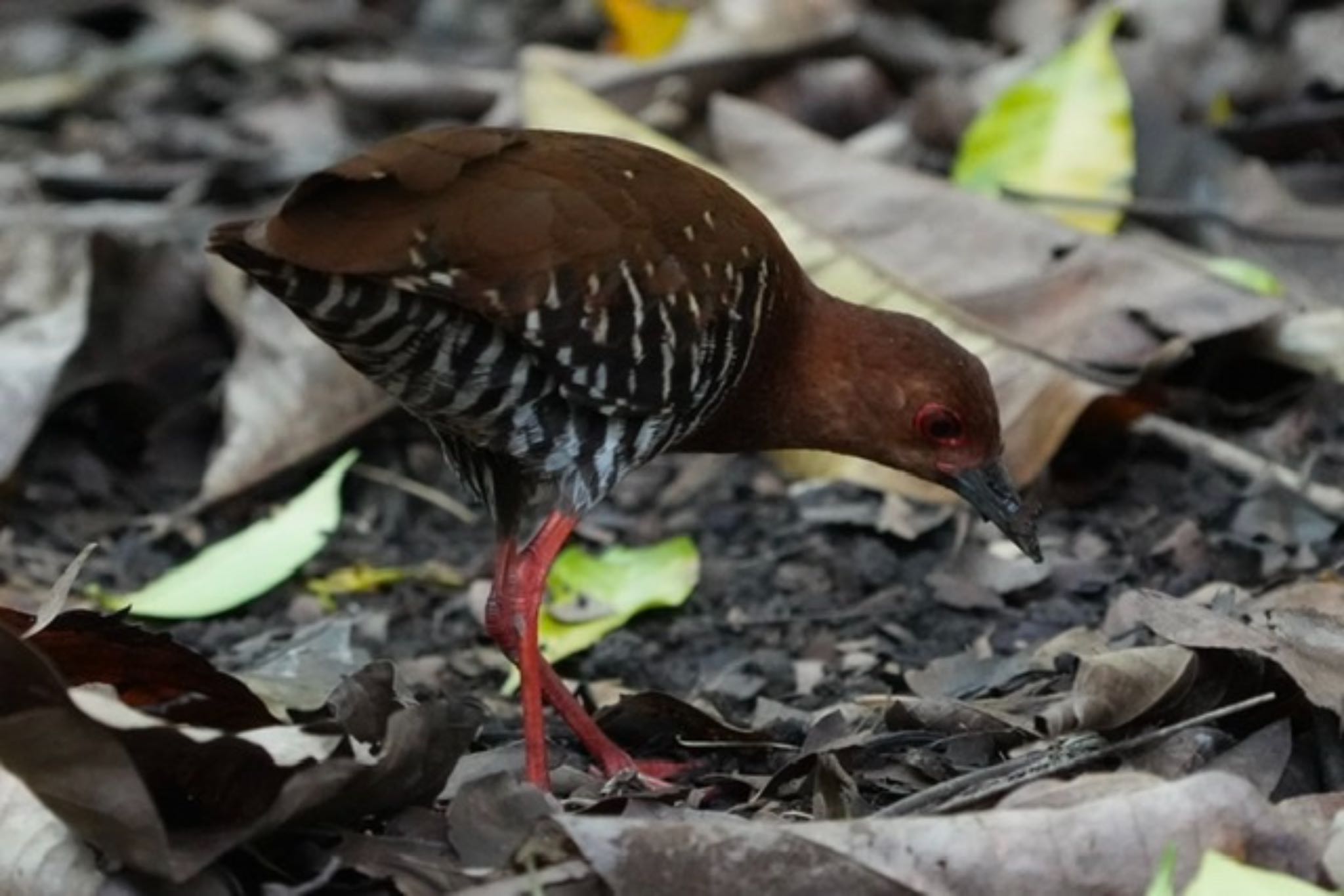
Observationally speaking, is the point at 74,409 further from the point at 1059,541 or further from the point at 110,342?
the point at 1059,541

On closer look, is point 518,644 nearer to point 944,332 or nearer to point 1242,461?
point 944,332

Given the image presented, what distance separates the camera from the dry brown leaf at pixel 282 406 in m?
6.08

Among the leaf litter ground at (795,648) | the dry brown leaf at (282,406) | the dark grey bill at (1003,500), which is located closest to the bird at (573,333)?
the dark grey bill at (1003,500)

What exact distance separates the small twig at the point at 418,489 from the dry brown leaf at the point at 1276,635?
2.64 m

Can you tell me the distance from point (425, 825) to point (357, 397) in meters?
2.91

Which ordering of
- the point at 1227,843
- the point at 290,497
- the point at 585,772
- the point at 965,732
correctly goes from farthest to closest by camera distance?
1. the point at 290,497
2. the point at 585,772
3. the point at 965,732
4. the point at 1227,843

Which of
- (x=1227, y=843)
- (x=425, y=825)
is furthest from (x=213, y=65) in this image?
(x=1227, y=843)

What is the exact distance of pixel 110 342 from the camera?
6488mm

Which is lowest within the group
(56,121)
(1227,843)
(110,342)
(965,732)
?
Result: (56,121)

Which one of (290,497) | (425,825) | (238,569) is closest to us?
(425,825)

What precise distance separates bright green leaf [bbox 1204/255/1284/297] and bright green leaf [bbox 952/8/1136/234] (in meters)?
0.39

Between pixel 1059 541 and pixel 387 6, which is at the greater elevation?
pixel 1059 541

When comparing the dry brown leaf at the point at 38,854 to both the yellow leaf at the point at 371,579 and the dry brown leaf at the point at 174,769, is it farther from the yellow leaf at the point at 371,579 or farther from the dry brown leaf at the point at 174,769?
the yellow leaf at the point at 371,579

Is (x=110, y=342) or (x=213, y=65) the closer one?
(x=110, y=342)
